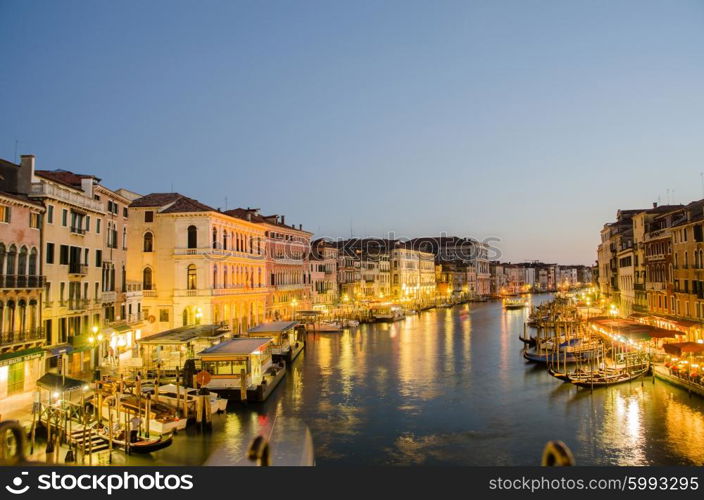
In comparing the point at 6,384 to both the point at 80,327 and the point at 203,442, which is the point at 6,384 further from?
the point at 203,442

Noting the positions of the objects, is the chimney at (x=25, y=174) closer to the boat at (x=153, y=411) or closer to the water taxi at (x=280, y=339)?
the boat at (x=153, y=411)

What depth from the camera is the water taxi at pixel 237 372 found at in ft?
69.2

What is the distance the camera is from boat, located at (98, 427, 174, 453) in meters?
14.4

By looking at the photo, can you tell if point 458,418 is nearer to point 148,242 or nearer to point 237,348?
point 237,348

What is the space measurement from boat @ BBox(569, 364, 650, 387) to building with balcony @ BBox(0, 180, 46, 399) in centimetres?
2038

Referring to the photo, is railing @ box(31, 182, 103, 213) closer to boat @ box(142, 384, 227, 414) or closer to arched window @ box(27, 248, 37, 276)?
arched window @ box(27, 248, 37, 276)

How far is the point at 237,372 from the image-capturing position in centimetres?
2194

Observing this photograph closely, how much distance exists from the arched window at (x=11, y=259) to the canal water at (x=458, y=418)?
8.05 meters

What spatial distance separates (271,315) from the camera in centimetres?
4466

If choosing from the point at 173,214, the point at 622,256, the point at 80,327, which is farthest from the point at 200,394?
the point at 622,256

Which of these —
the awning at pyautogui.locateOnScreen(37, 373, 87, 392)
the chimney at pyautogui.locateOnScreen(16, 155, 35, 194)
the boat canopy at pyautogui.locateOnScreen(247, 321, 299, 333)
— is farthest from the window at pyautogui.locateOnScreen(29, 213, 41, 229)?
the boat canopy at pyautogui.locateOnScreen(247, 321, 299, 333)

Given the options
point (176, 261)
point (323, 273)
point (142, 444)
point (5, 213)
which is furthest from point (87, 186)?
point (323, 273)

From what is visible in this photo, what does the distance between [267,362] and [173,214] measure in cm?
1220

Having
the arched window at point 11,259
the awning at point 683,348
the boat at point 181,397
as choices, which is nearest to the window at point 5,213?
the arched window at point 11,259
